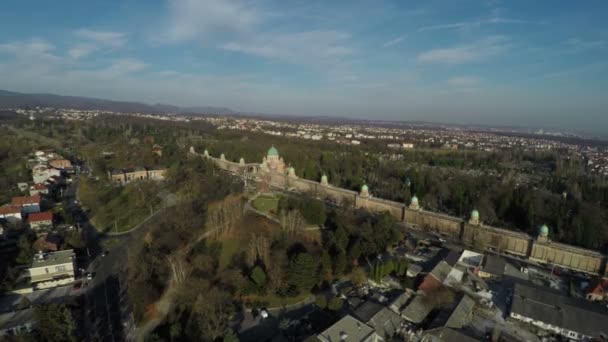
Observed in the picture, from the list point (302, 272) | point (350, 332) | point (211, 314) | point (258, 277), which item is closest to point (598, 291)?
point (350, 332)

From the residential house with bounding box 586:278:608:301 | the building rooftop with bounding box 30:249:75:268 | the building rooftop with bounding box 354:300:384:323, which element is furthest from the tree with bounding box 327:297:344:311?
the building rooftop with bounding box 30:249:75:268

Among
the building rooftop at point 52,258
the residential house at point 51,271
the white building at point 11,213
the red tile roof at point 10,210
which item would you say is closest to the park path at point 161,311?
the residential house at point 51,271

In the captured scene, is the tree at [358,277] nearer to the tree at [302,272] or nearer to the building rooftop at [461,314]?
the tree at [302,272]

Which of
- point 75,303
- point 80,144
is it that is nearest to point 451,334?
point 75,303

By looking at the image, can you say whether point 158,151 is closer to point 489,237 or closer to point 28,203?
point 28,203

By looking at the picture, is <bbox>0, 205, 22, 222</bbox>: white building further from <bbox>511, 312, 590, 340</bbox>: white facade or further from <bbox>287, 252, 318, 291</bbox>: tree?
<bbox>511, 312, 590, 340</bbox>: white facade

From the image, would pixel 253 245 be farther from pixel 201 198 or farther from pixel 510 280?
pixel 510 280
